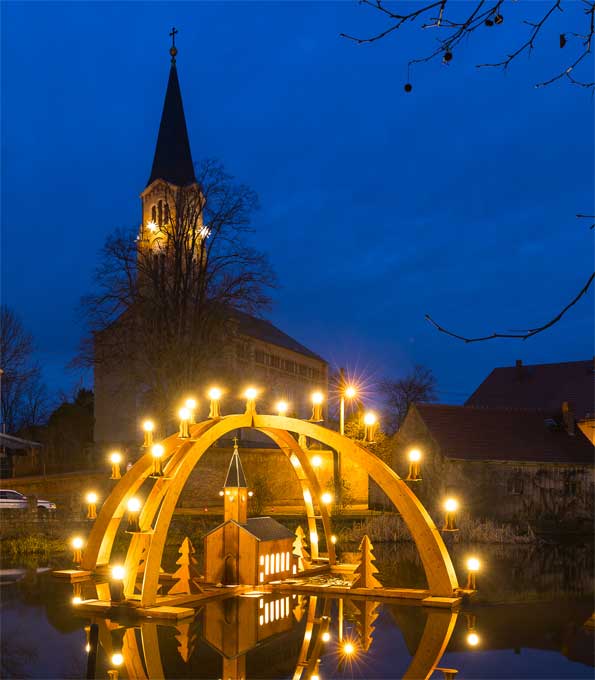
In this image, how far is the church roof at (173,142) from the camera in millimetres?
40000

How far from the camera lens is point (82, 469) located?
120 ft

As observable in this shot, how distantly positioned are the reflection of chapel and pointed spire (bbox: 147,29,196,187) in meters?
28.6

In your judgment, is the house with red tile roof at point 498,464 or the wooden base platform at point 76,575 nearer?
the wooden base platform at point 76,575

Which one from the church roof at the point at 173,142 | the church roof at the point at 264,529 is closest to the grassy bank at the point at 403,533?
the church roof at the point at 264,529

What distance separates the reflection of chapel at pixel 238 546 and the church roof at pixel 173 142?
28.6 meters

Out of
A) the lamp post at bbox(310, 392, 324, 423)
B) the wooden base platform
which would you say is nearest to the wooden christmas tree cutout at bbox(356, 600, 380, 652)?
the lamp post at bbox(310, 392, 324, 423)

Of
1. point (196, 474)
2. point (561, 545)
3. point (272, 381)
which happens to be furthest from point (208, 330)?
Answer: point (272, 381)

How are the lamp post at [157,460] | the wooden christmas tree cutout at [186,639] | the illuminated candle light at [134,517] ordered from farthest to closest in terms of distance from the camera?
the lamp post at [157,460] → the illuminated candle light at [134,517] → the wooden christmas tree cutout at [186,639]

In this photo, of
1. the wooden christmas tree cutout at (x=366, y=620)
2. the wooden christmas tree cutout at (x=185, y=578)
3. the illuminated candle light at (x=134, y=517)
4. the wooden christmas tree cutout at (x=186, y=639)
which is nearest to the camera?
the wooden christmas tree cutout at (x=186, y=639)

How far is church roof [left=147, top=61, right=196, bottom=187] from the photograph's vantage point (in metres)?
40.0

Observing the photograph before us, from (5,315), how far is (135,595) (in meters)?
33.9

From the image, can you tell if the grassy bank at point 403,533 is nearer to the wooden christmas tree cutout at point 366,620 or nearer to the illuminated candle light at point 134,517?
the wooden christmas tree cutout at point 366,620

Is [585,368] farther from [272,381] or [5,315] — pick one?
[5,315]

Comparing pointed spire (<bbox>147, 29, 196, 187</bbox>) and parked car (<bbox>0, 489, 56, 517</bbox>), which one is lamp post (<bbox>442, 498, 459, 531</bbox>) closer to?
parked car (<bbox>0, 489, 56, 517</bbox>)
